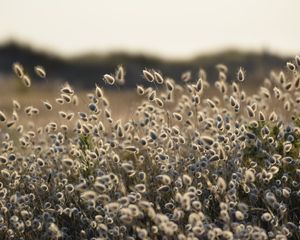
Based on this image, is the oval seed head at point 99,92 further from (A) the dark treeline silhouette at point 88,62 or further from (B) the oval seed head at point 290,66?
(A) the dark treeline silhouette at point 88,62

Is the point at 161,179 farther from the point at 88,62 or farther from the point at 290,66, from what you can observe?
the point at 88,62

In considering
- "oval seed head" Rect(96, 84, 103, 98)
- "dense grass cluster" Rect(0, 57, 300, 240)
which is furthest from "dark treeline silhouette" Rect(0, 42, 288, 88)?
"oval seed head" Rect(96, 84, 103, 98)

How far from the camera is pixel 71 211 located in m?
4.88

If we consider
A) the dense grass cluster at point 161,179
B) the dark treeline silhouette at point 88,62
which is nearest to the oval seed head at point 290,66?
the dense grass cluster at point 161,179

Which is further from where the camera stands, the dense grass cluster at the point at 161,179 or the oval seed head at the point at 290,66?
the oval seed head at the point at 290,66

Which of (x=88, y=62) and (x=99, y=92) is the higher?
(x=88, y=62)

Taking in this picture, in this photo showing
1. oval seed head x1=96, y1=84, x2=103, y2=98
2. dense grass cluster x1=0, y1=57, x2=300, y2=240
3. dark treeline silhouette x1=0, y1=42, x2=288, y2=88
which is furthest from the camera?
dark treeline silhouette x1=0, y1=42, x2=288, y2=88

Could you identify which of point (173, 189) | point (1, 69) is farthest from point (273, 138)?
point (1, 69)

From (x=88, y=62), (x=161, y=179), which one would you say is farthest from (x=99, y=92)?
(x=88, y=62)

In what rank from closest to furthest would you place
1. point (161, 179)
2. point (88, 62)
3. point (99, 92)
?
point (161, 179), point (99, 92), point (88, 62)

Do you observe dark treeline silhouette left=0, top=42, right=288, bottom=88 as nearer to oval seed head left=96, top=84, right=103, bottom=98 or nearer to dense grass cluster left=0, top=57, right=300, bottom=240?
dense grass cluster left=0, top=57, right=300, bottom=240

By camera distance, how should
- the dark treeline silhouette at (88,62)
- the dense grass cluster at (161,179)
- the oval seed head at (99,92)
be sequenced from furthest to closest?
the dark treeline silhouette at (88,62)
the oval seed head at (99,92)
the dense grass cluster at (161,179)

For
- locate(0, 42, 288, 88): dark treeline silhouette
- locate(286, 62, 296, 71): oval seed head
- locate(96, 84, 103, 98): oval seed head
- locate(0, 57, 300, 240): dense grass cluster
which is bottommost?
locate(0, 57, 300, 240): dense grass cluster

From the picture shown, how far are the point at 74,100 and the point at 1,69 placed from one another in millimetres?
28196
